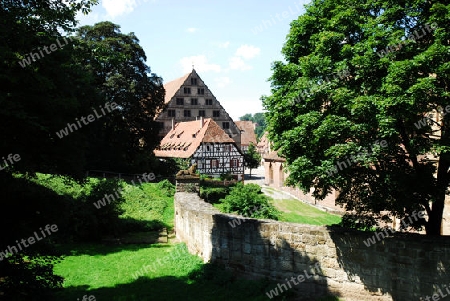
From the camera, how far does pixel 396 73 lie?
681 centimetres

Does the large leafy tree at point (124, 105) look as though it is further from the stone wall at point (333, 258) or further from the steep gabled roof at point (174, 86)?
the stone wall at point (333, 258)

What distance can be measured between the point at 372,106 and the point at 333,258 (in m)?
3.97

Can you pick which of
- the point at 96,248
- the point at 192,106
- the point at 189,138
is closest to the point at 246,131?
the point at 192,106

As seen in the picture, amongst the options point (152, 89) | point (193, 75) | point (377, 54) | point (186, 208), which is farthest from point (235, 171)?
point (377, 54)

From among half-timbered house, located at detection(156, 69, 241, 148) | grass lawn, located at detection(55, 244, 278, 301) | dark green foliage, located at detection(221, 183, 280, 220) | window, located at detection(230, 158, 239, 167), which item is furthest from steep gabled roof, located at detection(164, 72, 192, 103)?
grass lawn, located at detection(55, 244, 278, 301)

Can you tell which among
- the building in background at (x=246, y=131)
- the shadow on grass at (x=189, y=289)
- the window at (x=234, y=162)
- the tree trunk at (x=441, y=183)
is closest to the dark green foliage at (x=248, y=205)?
the shadow on grass at (x=189, y=289)

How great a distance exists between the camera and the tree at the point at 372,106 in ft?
22.3

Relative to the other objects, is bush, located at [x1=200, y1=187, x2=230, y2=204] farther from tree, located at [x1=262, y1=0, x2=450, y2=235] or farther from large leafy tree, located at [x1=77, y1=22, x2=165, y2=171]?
tree, located at [x1=262, y1=0, x2=450, y2=235]

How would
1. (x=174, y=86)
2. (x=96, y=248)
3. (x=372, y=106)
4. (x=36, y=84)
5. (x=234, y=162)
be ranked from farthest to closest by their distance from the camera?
(x=174, y=86), (x=234, y=162), (x=96, y=248), (x=372, y=106), (x=36, y=84)

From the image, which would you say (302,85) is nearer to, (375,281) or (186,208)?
(375,281)

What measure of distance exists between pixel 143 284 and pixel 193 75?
4559 cm

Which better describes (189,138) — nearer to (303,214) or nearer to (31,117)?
(303,214)

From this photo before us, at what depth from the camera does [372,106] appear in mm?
7066

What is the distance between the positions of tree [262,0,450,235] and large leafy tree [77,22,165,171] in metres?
24.0
